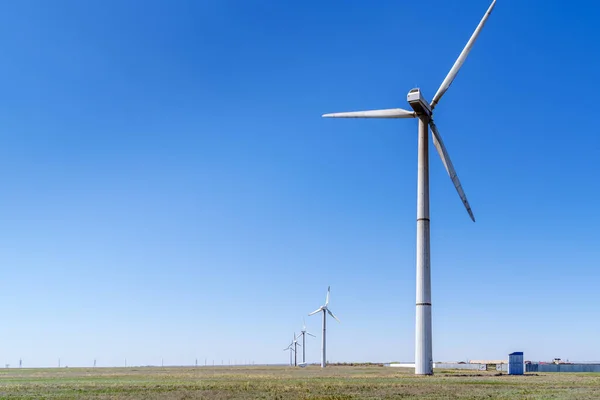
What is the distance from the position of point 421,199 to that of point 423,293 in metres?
11.6

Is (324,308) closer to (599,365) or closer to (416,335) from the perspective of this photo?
(599,365)

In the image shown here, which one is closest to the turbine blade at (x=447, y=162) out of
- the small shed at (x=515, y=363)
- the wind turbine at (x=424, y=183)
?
the wind turbine at (x=424, y=183)

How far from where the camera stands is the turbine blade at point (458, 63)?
72.6 metres

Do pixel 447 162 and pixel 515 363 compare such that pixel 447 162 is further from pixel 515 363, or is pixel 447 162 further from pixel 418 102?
pixel 515 363

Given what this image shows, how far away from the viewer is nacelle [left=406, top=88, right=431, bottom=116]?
7556 centimetres

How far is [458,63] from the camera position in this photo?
7475 centimetres

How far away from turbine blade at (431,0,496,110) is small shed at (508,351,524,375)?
38674 mm

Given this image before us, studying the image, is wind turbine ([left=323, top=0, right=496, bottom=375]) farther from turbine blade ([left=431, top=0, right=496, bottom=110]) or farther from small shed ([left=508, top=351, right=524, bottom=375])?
small shed ([left=508, top=351, right=524, bottom=375])

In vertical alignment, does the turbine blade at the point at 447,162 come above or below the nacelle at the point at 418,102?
below

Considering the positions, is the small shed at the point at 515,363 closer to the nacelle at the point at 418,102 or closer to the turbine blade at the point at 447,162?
the turbine blade at the point at 447,162

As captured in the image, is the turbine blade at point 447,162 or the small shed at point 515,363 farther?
the small shed at point 515,363

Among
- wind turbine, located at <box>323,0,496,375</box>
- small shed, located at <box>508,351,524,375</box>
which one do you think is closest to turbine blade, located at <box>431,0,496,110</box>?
wind turbine, located at <box>323,0,496,375</box>

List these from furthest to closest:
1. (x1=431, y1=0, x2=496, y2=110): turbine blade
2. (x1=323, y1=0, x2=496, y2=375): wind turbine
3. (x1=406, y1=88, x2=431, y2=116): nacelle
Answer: (x1=406, y1=88, x2=431, y2=116): nacelle, (x1=431, y1=0, x2=496, y2=110): turbine blade, (x1=323, y1=0, x2=496, y2=375): wind turbine

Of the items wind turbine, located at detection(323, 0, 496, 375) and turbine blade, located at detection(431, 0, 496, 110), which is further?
turbine blade, located at detection(431, 0, 496, 110)
